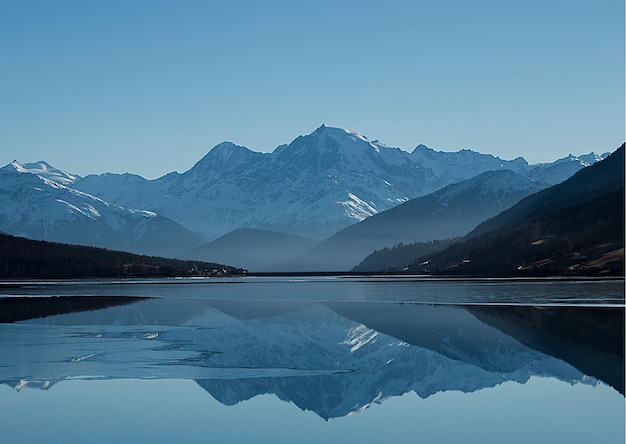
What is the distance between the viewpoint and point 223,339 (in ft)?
217

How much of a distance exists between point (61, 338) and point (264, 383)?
2564 centimetres

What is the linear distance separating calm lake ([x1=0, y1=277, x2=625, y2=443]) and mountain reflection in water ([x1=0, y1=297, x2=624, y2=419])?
0.13 meters

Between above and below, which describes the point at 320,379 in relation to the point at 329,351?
below

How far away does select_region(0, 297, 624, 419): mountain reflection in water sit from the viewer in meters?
46.2

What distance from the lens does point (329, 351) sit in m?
58.6

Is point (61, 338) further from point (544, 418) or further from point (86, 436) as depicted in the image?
point (544, 418)

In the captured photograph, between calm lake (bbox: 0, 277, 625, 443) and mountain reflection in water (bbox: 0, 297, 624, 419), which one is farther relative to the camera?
mountain reflection in water (bbox: 0, 297, 624, 419)

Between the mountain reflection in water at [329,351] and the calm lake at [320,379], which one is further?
the mountain reflection in water at [329,351]

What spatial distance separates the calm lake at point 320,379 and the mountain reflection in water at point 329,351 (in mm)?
134

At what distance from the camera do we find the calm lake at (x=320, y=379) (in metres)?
36.5

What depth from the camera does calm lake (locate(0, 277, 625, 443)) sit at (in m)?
36.5

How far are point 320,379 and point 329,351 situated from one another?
11302mm

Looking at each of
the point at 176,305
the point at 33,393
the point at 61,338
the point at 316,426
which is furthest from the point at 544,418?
the point at 176,305

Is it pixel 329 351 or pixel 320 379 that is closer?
pixel 320 379
